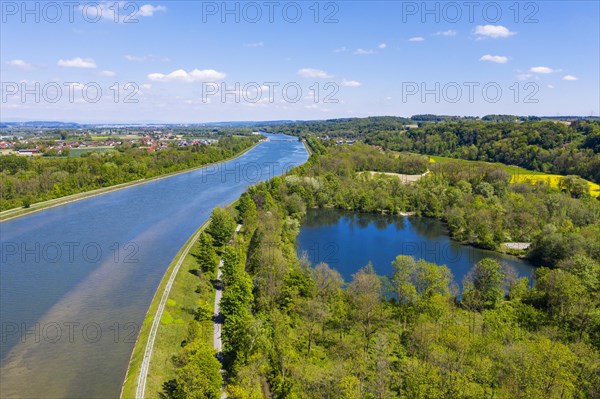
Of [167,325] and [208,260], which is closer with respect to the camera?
[167,325]

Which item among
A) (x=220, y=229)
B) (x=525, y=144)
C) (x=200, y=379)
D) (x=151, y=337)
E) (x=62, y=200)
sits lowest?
(x=151, y=337)

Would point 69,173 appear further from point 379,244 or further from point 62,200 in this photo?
point 379,244

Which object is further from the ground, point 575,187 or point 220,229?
point 575,187

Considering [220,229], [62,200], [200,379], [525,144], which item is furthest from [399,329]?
[525,144]

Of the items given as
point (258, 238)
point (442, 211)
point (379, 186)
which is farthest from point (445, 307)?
point (379, 186)

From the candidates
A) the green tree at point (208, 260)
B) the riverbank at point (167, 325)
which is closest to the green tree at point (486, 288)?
the riverbank at point (167, 325)
